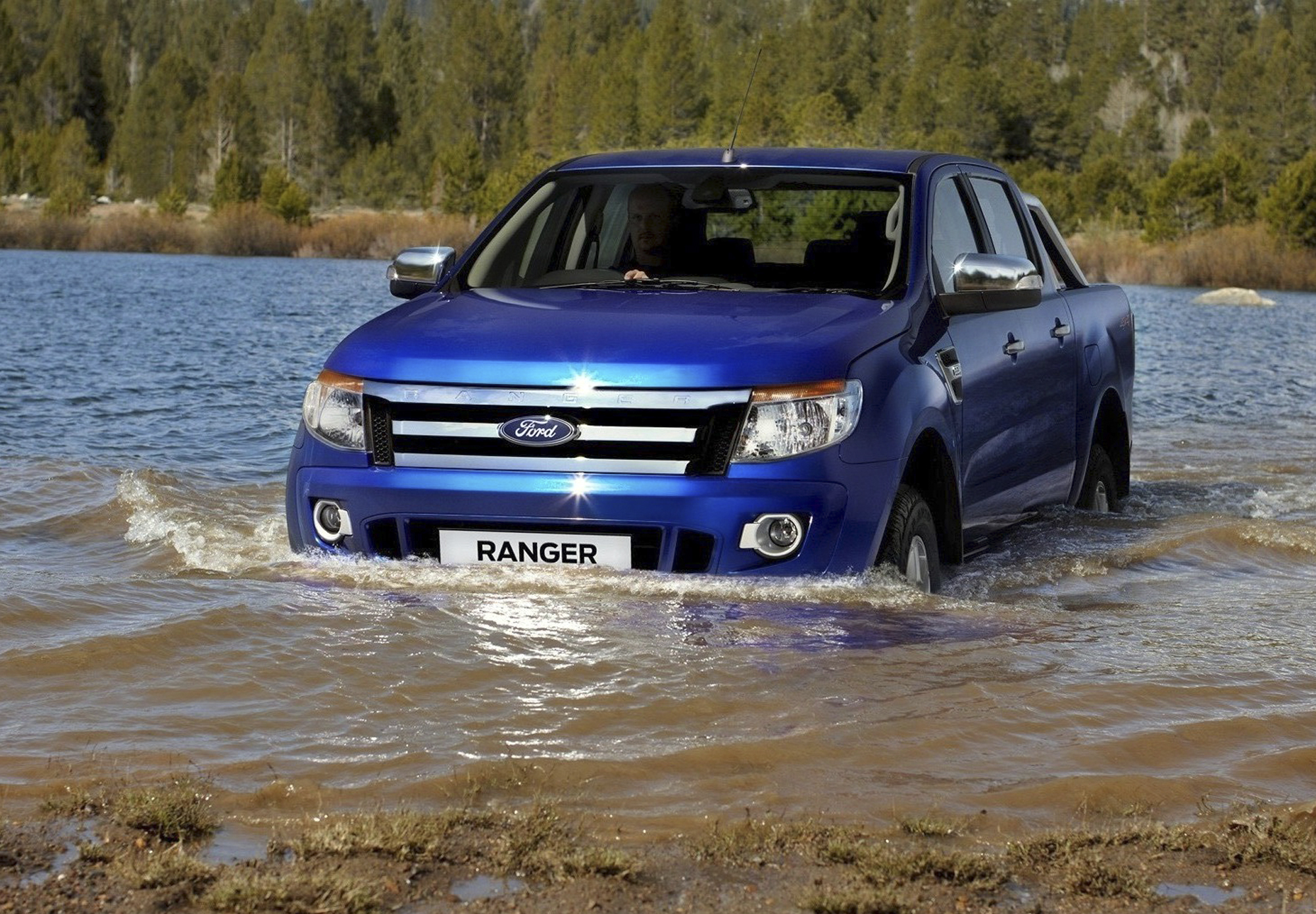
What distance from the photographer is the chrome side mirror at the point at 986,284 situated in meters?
6.58

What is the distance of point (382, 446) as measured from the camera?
5.88 m

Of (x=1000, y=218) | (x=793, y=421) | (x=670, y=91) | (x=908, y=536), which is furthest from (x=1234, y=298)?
(x=670, y=91)

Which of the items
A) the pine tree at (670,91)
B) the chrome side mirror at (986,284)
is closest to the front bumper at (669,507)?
the chrome side mirror at (986,284)

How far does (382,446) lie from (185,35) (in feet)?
651

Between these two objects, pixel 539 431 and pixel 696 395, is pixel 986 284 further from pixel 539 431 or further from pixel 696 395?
pixel 539 431

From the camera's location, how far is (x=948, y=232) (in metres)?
7.18

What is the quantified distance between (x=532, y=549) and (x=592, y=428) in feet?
1.35

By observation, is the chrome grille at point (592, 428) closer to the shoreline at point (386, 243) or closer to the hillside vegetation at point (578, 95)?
the shoreline at point (386, 243)

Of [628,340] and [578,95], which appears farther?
[578,95]

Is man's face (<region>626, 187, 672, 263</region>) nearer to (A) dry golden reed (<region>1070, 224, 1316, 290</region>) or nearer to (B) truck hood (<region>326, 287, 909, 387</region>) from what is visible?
(B) truck hood (<region>326, 287, 909, 387</region>)

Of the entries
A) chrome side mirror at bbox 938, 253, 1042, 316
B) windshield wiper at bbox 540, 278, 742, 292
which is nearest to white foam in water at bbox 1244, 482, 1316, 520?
chrome side mirror at bbox 938, 253, 1042, 316

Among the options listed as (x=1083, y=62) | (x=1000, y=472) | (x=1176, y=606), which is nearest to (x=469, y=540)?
(x=1000, y=472)

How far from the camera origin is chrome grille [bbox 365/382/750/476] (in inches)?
221

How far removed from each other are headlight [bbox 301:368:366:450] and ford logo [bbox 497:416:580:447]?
1.65ft
